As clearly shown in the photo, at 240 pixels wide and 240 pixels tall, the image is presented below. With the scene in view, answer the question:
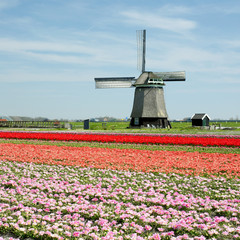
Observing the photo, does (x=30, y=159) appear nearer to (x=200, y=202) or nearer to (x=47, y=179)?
(x=47, y=179)

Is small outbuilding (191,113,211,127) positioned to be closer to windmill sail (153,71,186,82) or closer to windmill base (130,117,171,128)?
windmill sail (153,71,186,82)

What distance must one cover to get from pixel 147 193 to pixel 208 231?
298 cm

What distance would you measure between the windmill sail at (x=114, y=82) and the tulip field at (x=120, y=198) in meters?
35.8

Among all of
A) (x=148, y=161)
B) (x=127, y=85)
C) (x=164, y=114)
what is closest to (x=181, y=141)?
(x=148, y=161)

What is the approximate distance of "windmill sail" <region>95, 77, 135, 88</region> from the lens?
5153cm

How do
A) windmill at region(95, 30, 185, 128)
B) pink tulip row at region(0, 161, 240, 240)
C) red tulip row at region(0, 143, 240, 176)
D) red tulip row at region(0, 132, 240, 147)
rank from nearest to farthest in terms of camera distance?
pink tulip row at region(0, 161, 240, 240), red tulip row at region(0, 143, 240, 176), red tulip row at region(0, 132, 240, 147), windmill at region(95, 30, 185, 128)

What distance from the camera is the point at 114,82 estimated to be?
173 ft

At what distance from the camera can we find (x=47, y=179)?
36.7 feet

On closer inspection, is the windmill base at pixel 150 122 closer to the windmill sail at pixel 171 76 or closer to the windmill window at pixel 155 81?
the windmill window at pixel 155 81

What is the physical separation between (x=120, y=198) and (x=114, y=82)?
146 feet

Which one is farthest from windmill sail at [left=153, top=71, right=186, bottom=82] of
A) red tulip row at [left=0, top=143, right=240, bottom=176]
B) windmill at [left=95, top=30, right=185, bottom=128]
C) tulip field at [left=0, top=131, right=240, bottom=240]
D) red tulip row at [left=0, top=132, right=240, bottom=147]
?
tulip field at [left=0, top=131, right=240, bottom=240]

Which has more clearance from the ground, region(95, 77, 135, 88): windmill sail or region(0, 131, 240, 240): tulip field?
region(95, 77, 135, 88): windmill sail

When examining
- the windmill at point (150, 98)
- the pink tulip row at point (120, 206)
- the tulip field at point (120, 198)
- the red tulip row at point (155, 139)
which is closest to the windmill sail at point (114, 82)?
the windmill at point (150, 98)

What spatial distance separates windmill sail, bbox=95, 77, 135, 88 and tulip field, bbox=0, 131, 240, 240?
1409 inches
